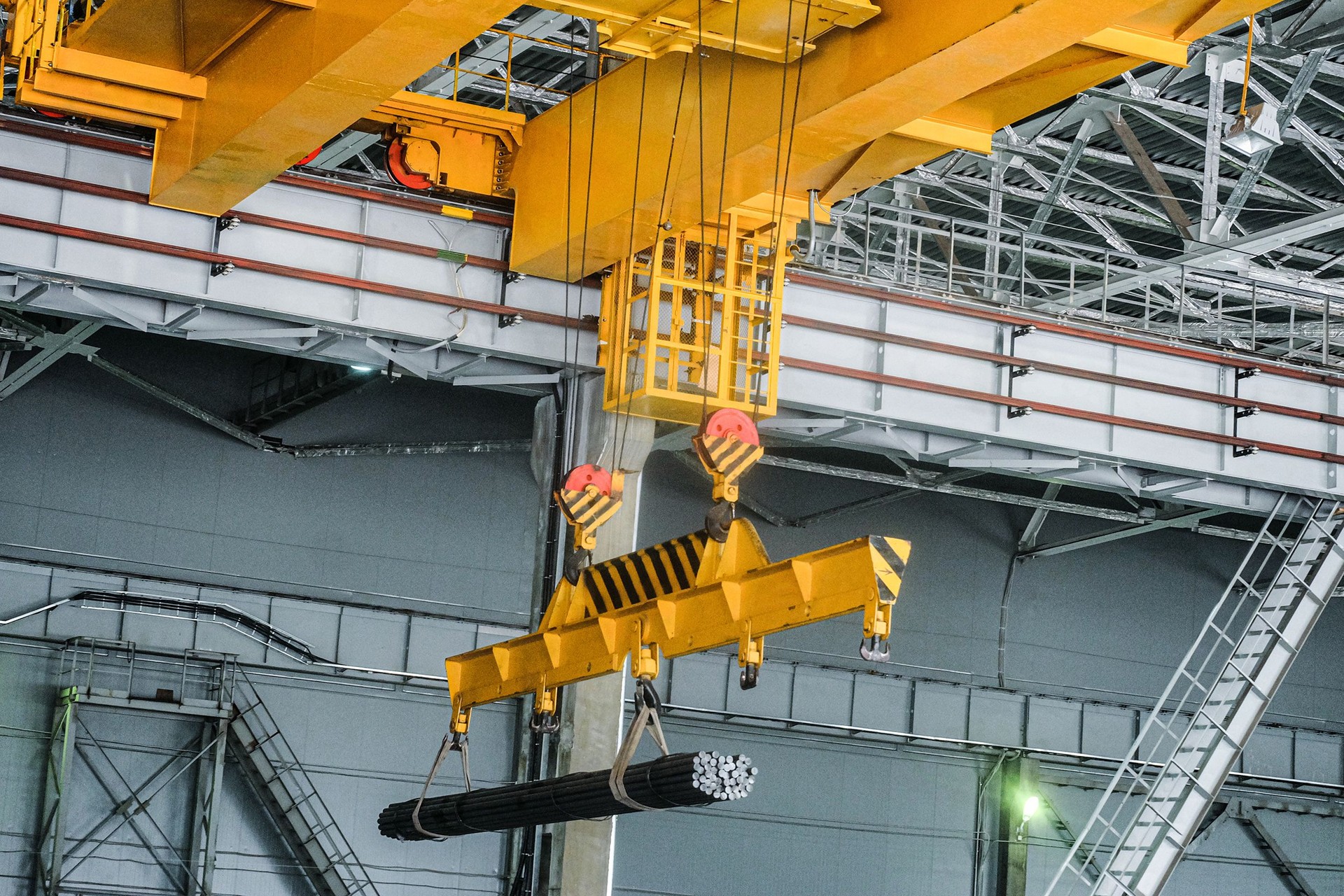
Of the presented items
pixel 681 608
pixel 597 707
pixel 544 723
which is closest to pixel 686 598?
pixel 681 608

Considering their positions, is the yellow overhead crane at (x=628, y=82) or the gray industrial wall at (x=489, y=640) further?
the gray industrial wall at (x=489, y=640)

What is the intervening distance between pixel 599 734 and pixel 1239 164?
1611 cm

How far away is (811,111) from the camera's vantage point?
14.4 metres

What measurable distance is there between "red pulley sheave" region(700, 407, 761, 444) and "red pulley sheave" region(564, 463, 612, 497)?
193cm

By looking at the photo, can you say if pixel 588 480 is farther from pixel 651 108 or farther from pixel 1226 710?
pixel 1226 710

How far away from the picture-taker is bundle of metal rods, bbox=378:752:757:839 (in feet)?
38.8

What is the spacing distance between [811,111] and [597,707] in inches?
318

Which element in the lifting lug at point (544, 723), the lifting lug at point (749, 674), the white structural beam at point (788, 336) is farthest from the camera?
the white structural beam at point (788, 336)

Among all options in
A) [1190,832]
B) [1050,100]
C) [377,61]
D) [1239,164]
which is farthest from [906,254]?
[377,61]

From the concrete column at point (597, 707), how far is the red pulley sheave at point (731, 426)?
5776mm

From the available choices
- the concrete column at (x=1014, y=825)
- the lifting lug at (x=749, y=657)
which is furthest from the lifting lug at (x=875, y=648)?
the concrete column at (x=1014, y=825)

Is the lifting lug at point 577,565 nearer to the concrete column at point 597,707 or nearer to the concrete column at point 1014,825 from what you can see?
the concrete column at point 597,707

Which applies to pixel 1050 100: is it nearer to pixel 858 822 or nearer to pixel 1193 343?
pixel 1193 343

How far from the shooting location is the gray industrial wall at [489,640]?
2750 cm
